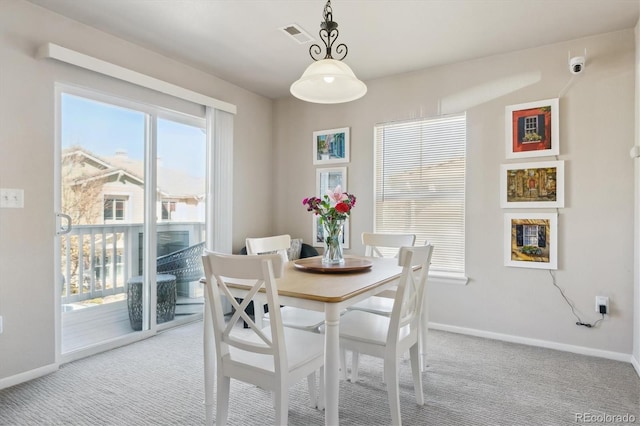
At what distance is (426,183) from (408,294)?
2014mm

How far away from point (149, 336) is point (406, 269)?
2580mm

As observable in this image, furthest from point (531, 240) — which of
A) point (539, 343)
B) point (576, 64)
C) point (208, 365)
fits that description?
point (208, 365)

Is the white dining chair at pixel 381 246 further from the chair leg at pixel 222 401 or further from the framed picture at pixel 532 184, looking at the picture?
the framed picture at pixel 532 184

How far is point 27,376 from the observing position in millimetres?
2461

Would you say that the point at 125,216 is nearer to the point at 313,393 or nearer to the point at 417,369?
the point at 313,393

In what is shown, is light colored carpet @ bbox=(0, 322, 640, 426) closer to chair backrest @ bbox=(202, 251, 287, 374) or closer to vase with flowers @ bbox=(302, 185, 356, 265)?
Result: chair backrest @ bbox=(202, 251, 287, 374)

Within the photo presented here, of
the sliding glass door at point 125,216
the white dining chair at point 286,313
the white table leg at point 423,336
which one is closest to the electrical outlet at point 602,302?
the white table leg at point 423,336

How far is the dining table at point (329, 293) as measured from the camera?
1596 mm

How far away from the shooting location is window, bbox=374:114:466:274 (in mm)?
3543

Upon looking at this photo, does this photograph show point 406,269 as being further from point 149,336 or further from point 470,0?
point 149,336

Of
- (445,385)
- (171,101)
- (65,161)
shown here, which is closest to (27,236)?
(65,161)

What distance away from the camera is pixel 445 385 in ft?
7.91

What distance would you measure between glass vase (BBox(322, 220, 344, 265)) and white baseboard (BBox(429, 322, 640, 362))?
1.75m

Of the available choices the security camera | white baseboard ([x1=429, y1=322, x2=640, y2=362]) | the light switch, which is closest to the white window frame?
the light switch
